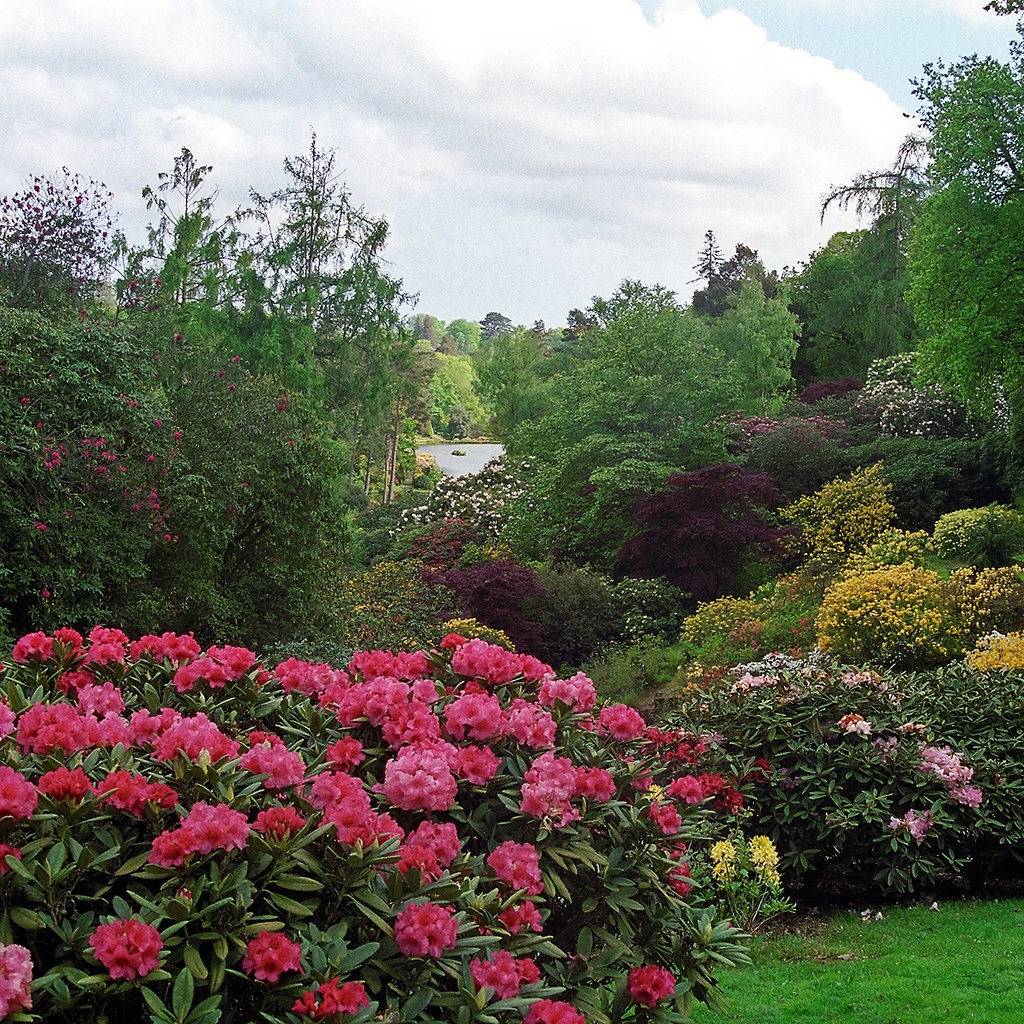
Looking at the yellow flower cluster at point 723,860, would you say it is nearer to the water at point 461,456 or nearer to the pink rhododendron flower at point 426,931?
the pink rhododendron flower at point 426,931

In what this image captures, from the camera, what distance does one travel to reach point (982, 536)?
478 inches

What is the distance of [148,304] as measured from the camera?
1212cm

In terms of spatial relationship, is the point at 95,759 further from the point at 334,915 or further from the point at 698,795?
the point at 698,795

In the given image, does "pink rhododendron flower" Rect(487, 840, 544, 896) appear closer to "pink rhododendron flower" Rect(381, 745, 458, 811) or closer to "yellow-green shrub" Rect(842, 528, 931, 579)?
"pink rhododendron flower" Rect(381, 745, 458, 811)

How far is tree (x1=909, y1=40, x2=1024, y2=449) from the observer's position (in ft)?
48.2

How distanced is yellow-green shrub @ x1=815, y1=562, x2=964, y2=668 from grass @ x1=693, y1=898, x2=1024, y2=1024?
4085mm

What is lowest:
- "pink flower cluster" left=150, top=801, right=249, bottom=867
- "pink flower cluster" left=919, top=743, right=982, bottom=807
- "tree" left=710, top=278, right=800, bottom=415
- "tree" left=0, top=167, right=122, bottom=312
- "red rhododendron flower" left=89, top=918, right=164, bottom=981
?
"pink flower cluster" left=919, top=743, right=982, bottom=807

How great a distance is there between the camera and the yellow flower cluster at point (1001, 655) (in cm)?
767

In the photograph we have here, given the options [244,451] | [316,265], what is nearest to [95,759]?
[244,451]

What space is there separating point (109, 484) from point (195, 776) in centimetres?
690

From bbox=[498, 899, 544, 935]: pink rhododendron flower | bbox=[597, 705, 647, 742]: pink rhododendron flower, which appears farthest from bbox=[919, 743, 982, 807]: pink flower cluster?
bbox=[498, 899, 544, 935]: pink rhododendron flower

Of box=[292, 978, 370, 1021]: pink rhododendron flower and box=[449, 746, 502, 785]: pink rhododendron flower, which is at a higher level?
box=[449, 746, 502, 785]: pink rhododendron flower

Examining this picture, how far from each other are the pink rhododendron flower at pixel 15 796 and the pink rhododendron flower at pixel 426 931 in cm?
82

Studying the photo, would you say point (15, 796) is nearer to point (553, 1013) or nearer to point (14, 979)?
point (14, 979)
